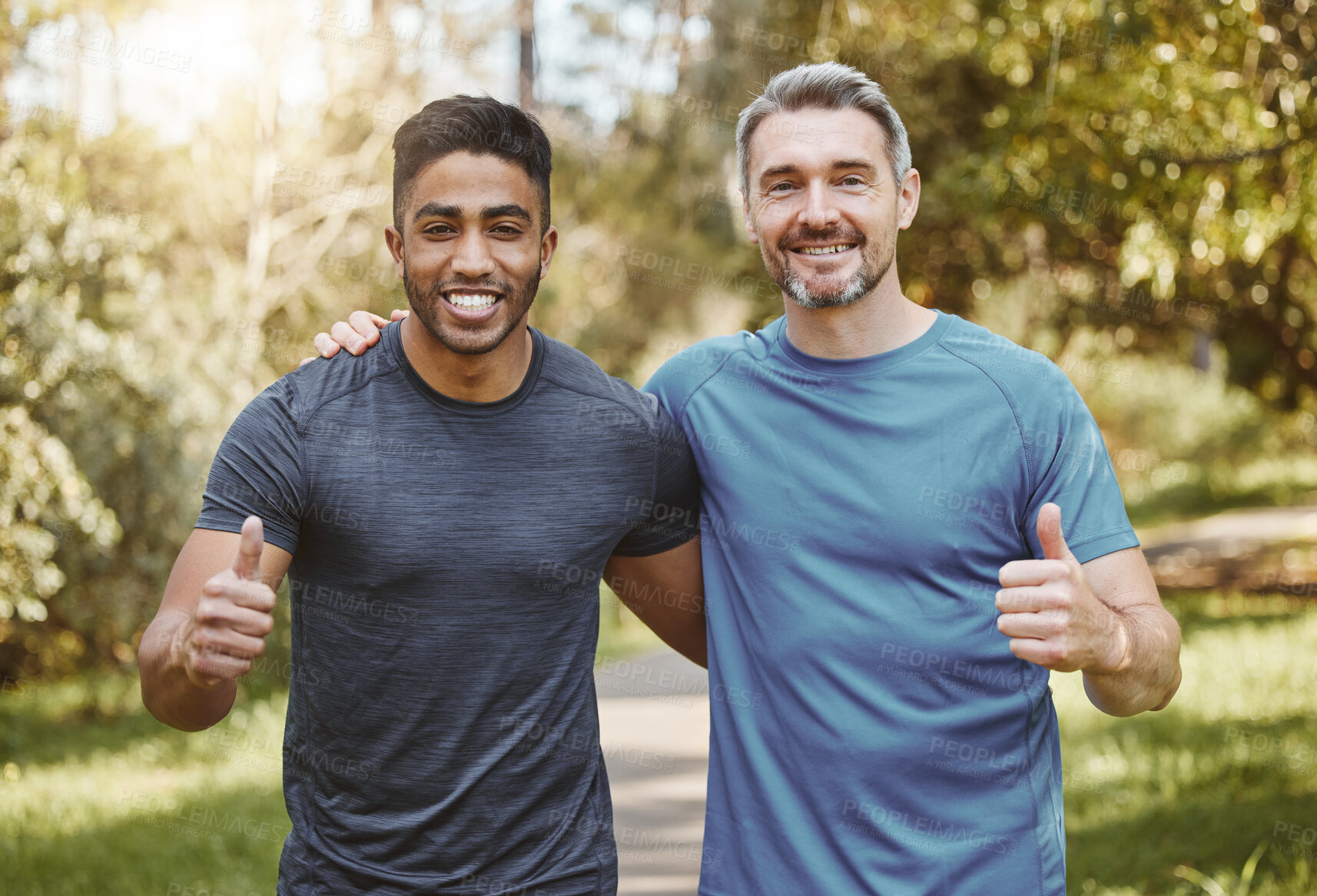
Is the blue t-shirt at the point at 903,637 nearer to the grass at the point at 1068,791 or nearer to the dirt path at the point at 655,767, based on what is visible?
the dirt path at the point at 655,767

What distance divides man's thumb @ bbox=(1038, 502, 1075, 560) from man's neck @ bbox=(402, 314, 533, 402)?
1247 millimetres

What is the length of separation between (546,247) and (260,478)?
0.91 m

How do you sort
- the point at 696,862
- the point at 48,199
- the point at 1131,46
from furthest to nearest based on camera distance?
the point at 48,199 < the point at 1131,46 < the point at 696,862

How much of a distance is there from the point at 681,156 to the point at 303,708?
1468 centimetres

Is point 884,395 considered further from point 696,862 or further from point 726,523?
point 696,862

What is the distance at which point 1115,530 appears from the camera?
2467 mm

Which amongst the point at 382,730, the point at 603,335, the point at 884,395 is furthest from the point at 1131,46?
the point at 603,335

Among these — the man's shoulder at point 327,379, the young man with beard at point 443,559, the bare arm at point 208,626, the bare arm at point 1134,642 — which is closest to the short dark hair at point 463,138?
the young man with beard at point 443,559

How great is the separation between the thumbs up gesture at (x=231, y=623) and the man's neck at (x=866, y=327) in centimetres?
142

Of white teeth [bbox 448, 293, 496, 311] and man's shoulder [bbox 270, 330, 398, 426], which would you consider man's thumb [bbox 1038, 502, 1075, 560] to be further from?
man's shoulder [bbox 270, 330, 398, 426]

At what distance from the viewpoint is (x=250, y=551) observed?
79.7 inches

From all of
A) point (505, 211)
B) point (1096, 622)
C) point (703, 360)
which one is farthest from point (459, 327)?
point (1096, 622)

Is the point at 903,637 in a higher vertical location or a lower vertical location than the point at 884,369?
lower

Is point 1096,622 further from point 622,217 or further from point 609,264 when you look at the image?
point 609,264
